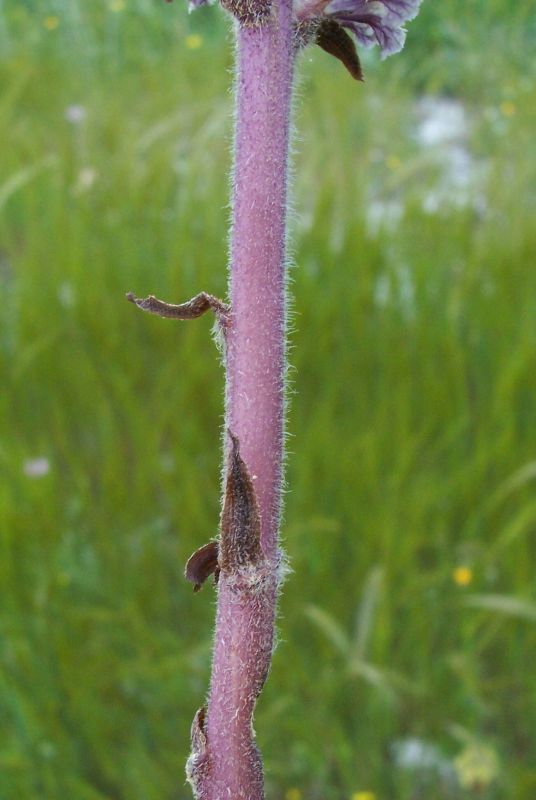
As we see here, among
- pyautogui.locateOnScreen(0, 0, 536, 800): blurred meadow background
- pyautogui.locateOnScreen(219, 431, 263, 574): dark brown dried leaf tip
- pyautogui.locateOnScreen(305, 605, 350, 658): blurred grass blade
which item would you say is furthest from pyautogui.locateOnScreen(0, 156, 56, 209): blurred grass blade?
pyautogui.locateOnScreen(219, 431, 263, 574): dark brown dried leaf tip

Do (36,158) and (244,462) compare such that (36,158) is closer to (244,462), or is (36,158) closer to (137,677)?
(137,677)

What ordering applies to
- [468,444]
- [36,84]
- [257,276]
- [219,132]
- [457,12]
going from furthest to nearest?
[457,12], [36,84], [219,132], [468,444], [257,276]

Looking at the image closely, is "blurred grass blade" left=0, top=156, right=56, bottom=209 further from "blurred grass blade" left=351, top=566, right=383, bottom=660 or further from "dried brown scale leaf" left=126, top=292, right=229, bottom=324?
"dried brown scale leaf" left=126, top=292, right=229, bottom=324

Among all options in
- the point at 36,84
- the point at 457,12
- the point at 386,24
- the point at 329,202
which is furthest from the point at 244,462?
the point at 457,12

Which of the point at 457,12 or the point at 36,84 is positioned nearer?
the point at 36,84

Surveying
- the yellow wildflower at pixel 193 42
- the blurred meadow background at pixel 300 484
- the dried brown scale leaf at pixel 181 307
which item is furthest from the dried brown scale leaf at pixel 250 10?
the yellow wildflower at pixel 193 42

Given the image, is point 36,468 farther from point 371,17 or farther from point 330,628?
point 371,17

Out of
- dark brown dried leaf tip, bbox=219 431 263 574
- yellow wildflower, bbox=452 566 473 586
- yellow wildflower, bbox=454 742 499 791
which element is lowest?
dark brown dried leaf tip, bbox=219 431 263 574

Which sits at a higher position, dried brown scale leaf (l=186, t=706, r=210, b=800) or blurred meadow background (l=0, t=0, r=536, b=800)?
blurred meadow background (l=0, t=0, r=536, b=800)
